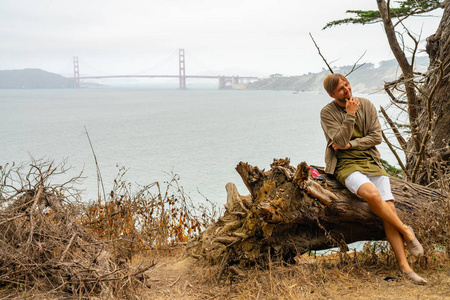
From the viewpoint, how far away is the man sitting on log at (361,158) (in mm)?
3346

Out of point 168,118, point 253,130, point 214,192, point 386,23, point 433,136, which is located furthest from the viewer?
point 168,118

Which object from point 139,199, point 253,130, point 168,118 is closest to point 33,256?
point 139,199

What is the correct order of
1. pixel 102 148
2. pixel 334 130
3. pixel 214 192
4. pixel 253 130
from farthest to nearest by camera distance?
pixel 253 130, pixel 102 148, pixel 214 192, pixel 334 130

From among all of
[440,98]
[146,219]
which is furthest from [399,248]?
[146,219]

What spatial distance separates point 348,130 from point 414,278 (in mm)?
1271

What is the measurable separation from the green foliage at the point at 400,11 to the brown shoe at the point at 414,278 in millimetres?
4352

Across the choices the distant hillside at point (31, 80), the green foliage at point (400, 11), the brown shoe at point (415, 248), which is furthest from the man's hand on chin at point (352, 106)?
the distant hillside at point (31, 80)

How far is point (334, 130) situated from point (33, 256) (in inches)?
105

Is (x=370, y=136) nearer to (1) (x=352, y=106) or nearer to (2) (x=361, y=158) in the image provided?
(2) (x=361, y=158)

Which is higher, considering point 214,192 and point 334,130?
point 334,130

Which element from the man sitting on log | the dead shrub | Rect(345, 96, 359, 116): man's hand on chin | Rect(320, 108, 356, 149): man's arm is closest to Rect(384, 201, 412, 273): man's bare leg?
the man sitting on log

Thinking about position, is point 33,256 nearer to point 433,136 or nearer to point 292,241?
point 292,241

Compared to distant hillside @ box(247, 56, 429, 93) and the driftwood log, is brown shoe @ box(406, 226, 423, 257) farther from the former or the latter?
distant hillside @ box(247, 56, 429, 93)

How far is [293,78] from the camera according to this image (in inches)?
2761
